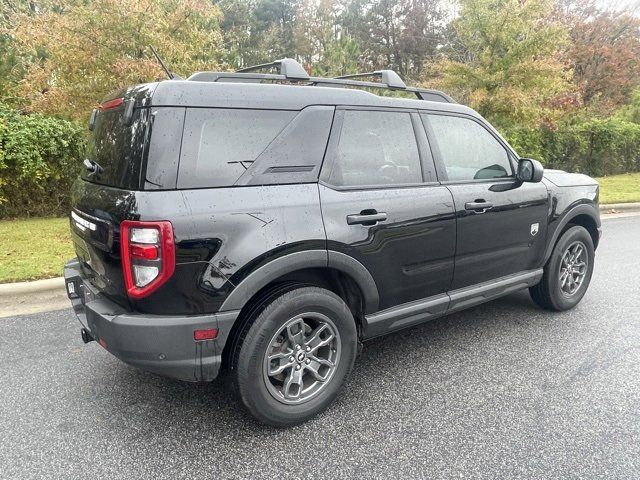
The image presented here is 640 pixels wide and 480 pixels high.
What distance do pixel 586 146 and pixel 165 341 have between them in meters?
16.4

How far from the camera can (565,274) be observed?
4160 mm

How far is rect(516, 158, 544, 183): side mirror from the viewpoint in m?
3.49

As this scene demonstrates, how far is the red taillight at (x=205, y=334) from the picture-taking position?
2.25 meters

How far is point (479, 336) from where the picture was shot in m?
3.73

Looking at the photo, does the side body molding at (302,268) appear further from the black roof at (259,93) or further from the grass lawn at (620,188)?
the grass lawn at (620,188)

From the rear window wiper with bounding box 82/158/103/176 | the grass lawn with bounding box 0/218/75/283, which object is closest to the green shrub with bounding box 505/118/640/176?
the grass lawn with bounding box 0/218/75/283

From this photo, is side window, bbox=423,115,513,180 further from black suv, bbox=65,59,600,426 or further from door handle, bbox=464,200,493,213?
door handle, bbox=464,200,493,213

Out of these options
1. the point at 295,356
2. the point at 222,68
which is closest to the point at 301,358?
the point at 295,356

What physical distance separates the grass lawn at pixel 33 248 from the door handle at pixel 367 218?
12.0 feet

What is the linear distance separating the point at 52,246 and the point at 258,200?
4792 millimetres

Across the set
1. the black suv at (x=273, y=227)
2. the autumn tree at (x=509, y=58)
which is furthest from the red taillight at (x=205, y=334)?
the autumn tree at (x=509, y=58)

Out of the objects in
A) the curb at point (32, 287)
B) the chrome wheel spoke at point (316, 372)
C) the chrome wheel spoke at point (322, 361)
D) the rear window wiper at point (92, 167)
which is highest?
the rear window wiper at point (92, 167)

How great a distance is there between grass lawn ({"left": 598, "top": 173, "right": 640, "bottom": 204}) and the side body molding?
→ 32.2ft

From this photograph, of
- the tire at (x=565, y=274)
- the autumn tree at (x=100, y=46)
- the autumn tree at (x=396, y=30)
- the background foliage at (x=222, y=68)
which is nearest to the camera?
the tire at (x=565, y=274)
